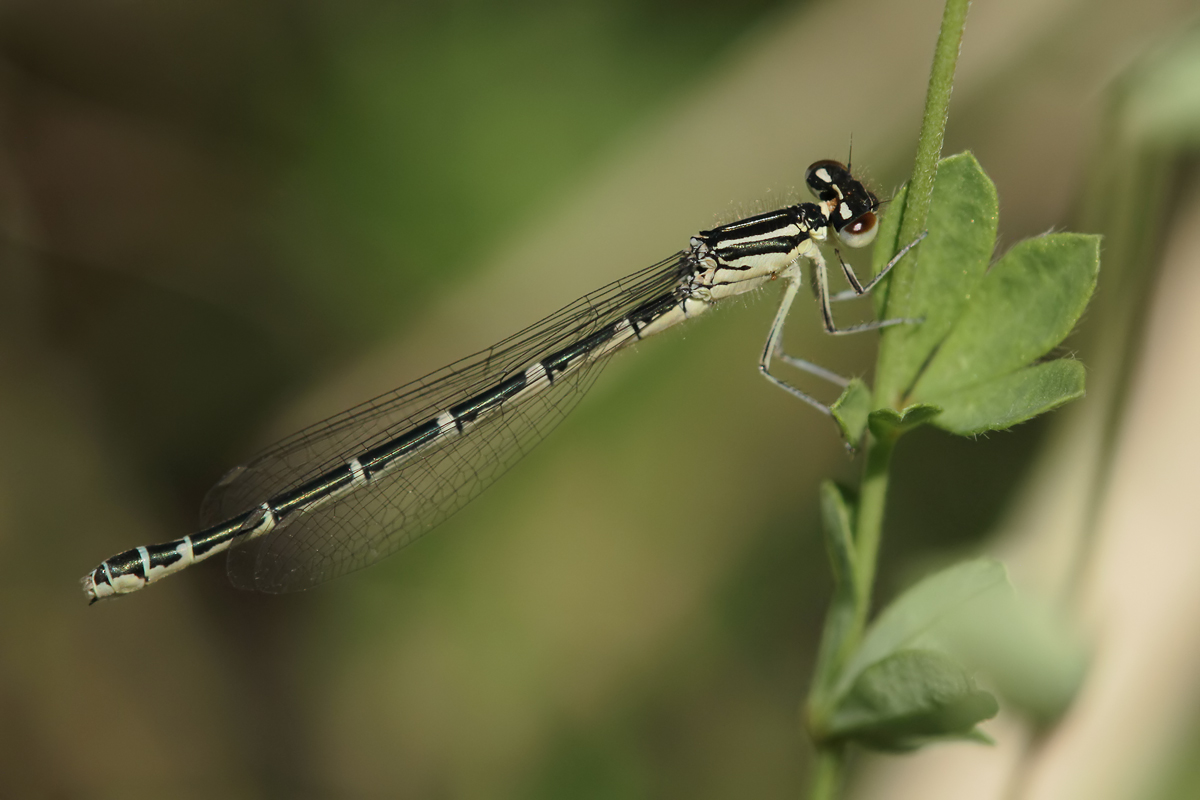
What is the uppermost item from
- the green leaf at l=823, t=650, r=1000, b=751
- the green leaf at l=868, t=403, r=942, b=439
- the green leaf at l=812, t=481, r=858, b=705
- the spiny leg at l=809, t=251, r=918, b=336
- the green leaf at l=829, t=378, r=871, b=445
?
the spiny leg at l=809, t=251, r=918, b=336

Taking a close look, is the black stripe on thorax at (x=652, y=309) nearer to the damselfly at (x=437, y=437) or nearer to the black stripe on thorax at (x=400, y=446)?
the damselfly at (x=437, y=437)

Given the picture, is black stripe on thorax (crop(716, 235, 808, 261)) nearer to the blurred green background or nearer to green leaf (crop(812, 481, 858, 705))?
the blurred green background

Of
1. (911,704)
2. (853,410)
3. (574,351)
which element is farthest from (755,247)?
(911,704)

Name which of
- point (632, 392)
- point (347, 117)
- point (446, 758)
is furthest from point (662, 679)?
point (347, 117)

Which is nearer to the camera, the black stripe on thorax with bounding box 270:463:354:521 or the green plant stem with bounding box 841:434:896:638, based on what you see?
the green plant stem with bounding box 841:434:896:638

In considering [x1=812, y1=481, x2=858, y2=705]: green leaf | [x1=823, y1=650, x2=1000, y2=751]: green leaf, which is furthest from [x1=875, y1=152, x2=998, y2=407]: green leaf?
[x1=823, y1=650, x2=1000, y2=751]: green leaf

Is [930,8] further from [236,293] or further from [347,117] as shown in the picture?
[236,293]
